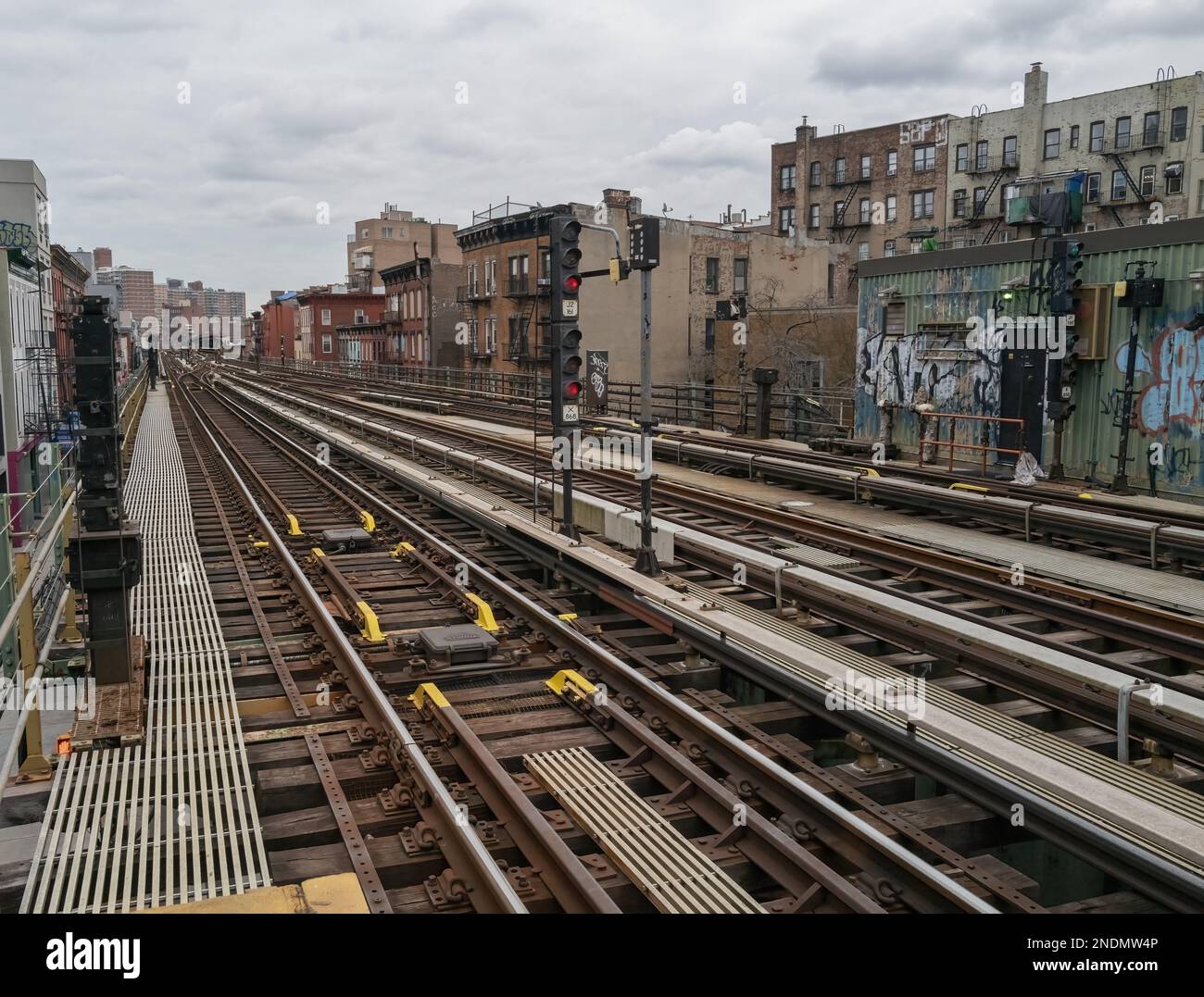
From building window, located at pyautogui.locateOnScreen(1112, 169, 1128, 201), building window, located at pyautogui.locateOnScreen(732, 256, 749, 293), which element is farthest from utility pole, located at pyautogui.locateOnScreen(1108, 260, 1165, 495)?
building window, located at pyautogui.locateOnScreen(1112, 169, 1128, 201)

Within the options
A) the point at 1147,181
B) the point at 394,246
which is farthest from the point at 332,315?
the point at 1147,181

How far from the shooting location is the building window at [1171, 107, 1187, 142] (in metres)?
55.2

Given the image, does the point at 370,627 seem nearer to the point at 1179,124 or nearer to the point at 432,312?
the point at 1179,124

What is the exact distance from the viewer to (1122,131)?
5769 cm

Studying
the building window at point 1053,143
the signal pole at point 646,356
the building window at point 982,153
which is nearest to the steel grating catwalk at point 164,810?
the signal pole at point 646,356

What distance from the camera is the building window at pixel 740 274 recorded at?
175 feet

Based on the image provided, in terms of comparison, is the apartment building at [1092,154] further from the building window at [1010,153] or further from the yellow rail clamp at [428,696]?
the yellow rail clamp at [428,696]

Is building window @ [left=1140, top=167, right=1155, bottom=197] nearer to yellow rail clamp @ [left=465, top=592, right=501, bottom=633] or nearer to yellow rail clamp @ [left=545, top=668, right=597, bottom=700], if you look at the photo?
yellow rail clamp @ [left=465, top=592, right=501, bottom=633]

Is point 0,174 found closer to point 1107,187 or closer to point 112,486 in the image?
point 112,486

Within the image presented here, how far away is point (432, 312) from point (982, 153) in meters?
35.4

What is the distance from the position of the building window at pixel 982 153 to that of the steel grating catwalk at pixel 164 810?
62778 mm
